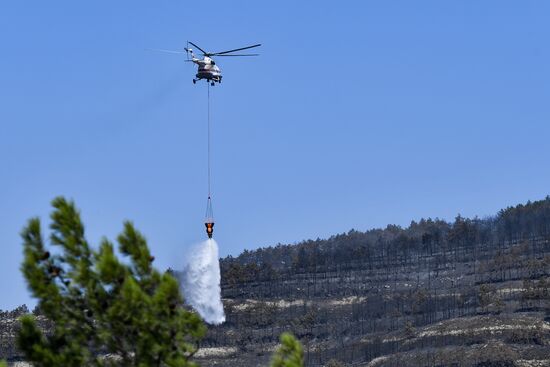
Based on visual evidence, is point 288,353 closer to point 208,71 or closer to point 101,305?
point 101,305

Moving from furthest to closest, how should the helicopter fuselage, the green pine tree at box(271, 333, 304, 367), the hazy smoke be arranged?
the hazy smoke, the helicopter fuselage, the green pine tree at box(271, 333, 304, 367)

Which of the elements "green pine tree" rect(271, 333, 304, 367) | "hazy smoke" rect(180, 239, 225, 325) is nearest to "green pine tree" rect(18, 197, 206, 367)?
"green pine tree" rect(271, 333, 304, 367)

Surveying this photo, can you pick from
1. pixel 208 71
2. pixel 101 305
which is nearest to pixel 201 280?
pixel 208 71

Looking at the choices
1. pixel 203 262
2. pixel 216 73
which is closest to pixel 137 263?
pixel 216 73

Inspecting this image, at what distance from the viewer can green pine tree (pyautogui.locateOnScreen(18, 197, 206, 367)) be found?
107 ft

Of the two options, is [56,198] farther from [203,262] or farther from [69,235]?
[203,262]

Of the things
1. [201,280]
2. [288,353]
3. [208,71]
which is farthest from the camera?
[201,280]

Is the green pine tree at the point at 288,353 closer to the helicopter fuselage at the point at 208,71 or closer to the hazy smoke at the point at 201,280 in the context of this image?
the helicopter fuselage at the point at 208,71

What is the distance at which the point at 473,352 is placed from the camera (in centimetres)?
19862

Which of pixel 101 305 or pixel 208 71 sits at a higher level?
pixel 208 71

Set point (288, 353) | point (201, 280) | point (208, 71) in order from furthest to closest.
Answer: point (201, 280) → point (208, 71) → point (288, 353)

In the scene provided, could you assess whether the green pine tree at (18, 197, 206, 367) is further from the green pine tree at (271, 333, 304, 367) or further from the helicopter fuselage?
the helicopter fuselage

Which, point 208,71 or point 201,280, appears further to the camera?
point 201,280

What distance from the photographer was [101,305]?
33.1 m
